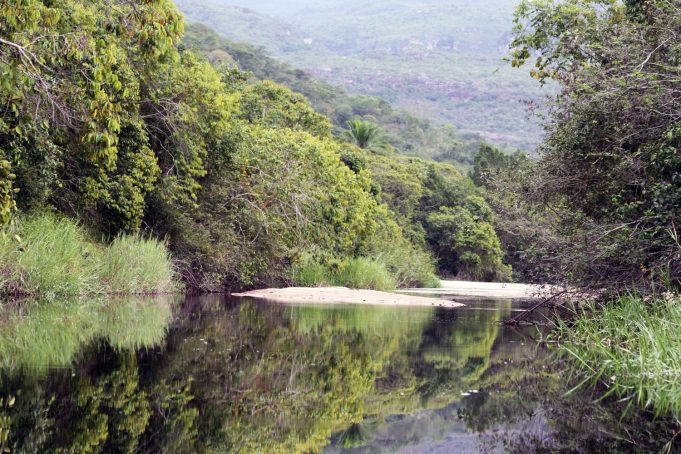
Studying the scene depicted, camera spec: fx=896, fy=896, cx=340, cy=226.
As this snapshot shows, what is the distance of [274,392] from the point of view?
8.09 metres

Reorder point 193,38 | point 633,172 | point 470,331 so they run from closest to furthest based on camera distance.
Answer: point 633,172, point 470,331, point 193,38

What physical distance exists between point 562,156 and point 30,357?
34.7 ft

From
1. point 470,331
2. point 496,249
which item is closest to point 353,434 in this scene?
point 470,331

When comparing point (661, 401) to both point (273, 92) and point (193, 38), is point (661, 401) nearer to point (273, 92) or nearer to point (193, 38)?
point (273, 92)

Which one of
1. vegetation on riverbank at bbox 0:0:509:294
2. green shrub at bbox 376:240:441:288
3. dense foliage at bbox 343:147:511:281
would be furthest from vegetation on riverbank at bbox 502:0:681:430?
dense foliage at bbox 343:147:511:281

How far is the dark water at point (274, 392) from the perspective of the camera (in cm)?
610

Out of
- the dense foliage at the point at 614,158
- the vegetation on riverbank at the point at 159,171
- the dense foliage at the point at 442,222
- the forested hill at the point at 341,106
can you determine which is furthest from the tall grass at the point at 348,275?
the forested hill at the point at 341,106

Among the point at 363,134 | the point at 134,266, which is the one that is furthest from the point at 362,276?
the point at 363,134

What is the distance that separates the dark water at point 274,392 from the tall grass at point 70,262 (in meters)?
3.53

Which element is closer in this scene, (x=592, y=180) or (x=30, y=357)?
(x=30, y=357)

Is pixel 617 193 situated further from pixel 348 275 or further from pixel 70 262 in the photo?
pixel 348 275

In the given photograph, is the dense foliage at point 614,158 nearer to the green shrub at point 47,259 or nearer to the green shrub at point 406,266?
the green shrub at point 47,259

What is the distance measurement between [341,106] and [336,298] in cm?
8439

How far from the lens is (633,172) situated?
14.0 m
